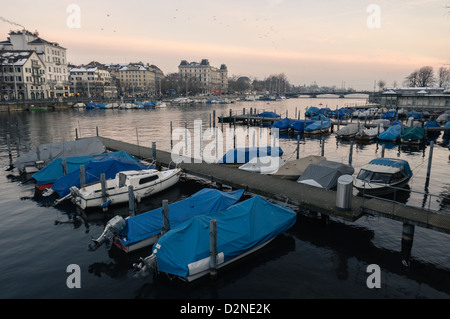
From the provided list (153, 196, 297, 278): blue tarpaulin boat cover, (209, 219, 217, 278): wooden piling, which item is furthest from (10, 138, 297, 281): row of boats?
(209, 219, 217, 278): wooden piling

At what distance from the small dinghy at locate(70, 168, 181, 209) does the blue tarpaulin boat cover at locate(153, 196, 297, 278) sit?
29.7ft

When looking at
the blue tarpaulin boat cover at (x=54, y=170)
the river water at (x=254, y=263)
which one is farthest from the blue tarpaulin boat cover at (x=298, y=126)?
the blue tarpaulin boat cover at (x=54, y=170)

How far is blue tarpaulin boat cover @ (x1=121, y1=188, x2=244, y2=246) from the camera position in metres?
15.6

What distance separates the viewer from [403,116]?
3258 inches

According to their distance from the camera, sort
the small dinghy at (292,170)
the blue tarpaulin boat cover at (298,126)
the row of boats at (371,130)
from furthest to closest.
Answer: the blue tarpaulin boat cover at (298,126) → the row of boats at (371,130) → the small dinghy at (292,170)

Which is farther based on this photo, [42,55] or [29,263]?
[42,55]

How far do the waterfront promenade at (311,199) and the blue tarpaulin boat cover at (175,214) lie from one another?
3.20 metres

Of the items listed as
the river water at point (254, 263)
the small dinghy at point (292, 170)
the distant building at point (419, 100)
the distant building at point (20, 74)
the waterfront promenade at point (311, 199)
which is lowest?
the river water at point (254, 263)

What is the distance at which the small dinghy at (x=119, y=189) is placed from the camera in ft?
69.5

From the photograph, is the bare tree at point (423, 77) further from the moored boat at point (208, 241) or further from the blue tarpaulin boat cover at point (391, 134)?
the moored boat at point (208, 241)

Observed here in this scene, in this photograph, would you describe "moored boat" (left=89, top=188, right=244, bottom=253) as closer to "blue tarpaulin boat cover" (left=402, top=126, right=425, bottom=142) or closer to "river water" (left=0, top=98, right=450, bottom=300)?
"river water" (left=0, top=98, right=450, bottom=300)

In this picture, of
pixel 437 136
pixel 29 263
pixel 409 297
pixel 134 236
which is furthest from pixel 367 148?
pixel 29 263
